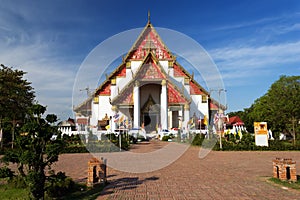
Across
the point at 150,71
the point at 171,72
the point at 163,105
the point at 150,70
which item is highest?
the point at 171,72

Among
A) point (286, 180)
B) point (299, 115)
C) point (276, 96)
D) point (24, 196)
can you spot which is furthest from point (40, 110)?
point (276, 96)

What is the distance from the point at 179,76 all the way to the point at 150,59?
224 inches

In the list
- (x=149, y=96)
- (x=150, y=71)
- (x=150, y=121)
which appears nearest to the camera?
(x=150, y=71)

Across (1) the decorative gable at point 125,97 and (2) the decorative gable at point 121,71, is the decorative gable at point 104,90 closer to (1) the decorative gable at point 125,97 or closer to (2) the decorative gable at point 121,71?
(2) the decorative gable at point 121,71

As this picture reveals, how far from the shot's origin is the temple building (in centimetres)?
3444

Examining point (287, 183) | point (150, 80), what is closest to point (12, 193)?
point (287, 183)

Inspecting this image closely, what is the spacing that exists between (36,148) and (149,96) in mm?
30827

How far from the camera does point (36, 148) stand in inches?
250

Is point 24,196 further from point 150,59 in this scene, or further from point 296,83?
point 296,83

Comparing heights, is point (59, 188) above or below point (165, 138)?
below

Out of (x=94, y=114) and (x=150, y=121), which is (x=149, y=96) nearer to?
(x=150, y=121)

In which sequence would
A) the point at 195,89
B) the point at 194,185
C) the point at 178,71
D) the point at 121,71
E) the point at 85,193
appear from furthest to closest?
the point at 178,71 → the point at 195,89 → the point at 121,71 → the point at 194,185 → the point at 85,193

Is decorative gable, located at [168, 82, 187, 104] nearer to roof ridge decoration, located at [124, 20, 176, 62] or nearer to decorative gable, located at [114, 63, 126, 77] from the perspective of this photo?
roof ridge decoration, located at [124, 20, 176, 62]

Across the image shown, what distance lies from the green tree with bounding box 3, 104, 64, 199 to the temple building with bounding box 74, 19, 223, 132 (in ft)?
83.0
